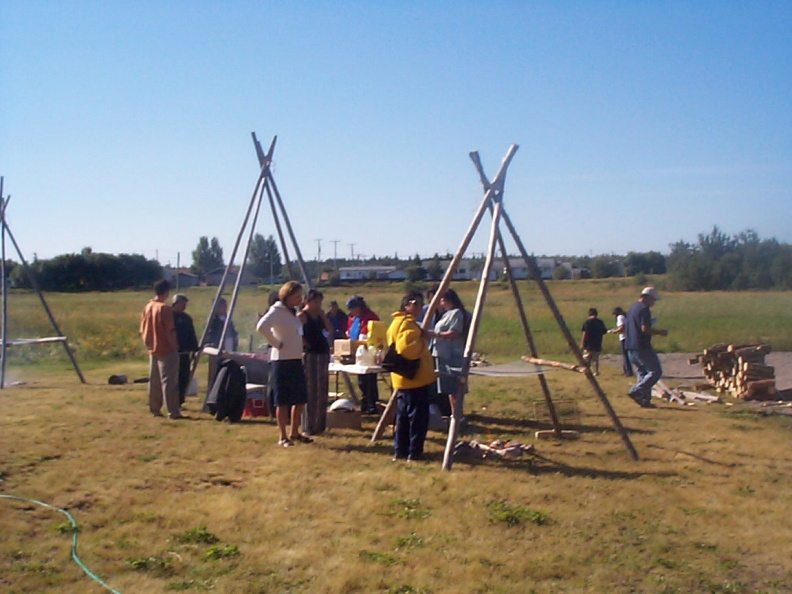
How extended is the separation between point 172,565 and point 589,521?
2899 millimetres

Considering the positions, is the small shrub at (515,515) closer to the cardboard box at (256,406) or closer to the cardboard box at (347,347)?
the cardboard box at (347,347)

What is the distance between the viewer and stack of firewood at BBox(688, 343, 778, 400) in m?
12.2

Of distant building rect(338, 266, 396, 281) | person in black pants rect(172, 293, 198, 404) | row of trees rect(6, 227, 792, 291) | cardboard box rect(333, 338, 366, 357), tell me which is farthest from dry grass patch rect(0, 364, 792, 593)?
distant building rect(338, 266, 396, 281)

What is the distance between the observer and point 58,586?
14.6 feet

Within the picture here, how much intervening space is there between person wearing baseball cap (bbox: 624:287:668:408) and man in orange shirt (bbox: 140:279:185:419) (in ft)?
20.6

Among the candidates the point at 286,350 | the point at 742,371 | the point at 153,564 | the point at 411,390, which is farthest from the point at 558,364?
the point at 742,371

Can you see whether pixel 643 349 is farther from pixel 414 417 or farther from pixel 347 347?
pixel 414 417

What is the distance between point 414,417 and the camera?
24.8 ft

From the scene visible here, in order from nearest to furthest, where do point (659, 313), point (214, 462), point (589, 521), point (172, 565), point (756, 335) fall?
point (172, 565) → point (589, 521) → point (214, 462) → point (756, 335) → point (659, 313)

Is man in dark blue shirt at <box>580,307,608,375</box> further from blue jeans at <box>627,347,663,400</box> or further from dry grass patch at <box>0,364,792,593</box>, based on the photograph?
dry grass patch at <box>0,364,792,593</box>

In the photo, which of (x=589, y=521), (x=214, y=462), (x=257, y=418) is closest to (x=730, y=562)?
(x=589, y=521)

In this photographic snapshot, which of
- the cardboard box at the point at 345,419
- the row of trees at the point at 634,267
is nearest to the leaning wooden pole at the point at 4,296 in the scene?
the cardboard box at the point at 345,419

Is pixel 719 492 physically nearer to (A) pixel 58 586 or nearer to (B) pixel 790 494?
(B) pixel 790 494

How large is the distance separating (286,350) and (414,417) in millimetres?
A: 1518
